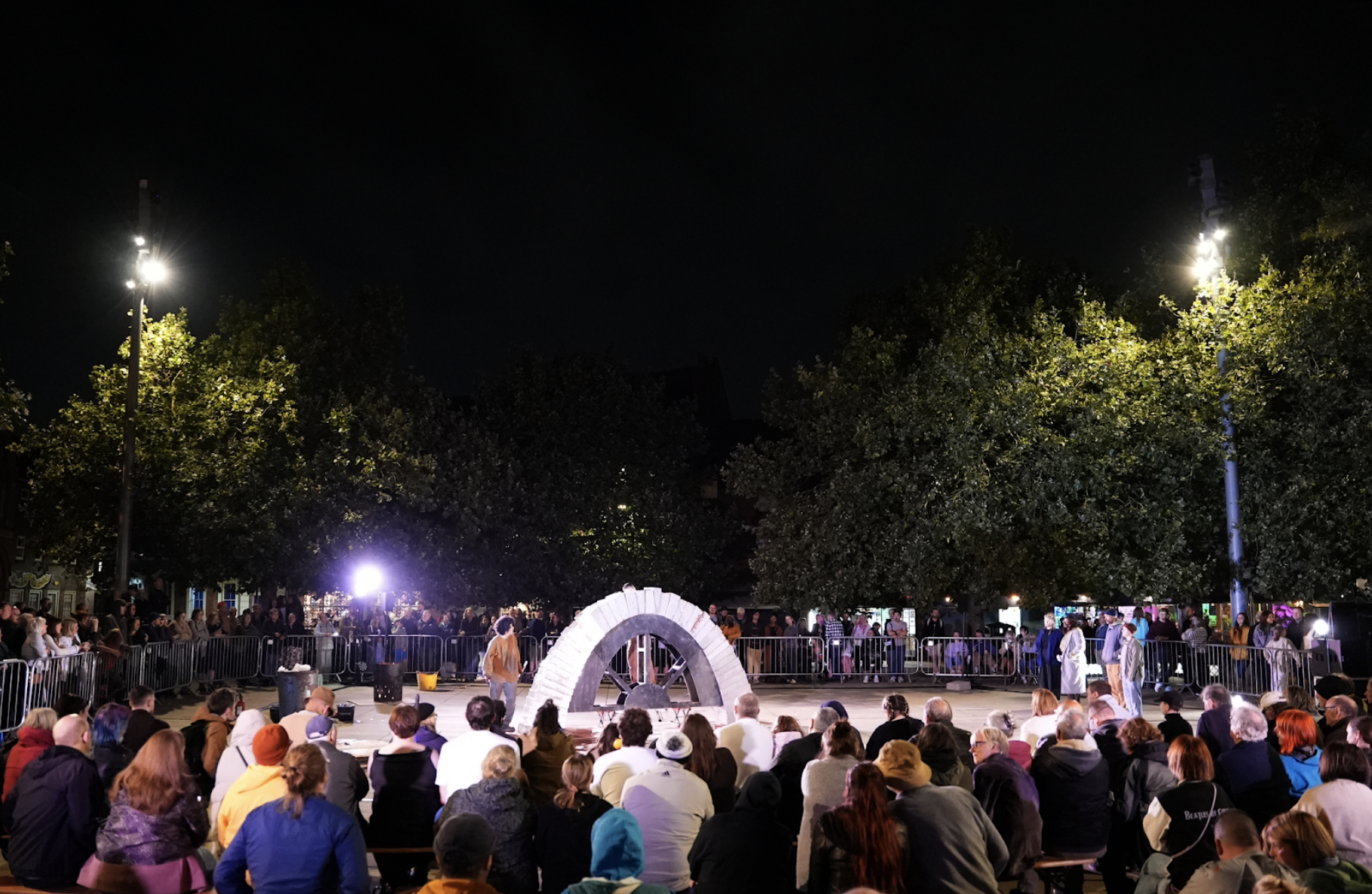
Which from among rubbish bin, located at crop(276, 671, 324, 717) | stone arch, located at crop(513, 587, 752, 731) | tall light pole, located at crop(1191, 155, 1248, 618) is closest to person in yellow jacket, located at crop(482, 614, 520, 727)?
stone arch, located at crop(513, 587, 752, 731)

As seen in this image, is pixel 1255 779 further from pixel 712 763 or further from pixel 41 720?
pixel 41 720

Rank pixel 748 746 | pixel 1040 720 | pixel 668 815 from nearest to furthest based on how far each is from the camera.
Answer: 1. pixel 668 815
2. pixel 748 746
3. pixel 1040 720

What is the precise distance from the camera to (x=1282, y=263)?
2425cm

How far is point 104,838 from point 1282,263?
2423 centimetres

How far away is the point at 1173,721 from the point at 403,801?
233 inches

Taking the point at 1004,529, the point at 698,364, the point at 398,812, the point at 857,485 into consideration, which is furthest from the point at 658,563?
the point at 398,812

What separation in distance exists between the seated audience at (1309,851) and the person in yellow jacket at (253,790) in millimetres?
4847

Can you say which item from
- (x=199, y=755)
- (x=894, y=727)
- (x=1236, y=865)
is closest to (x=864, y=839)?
(x=1236, y=865)

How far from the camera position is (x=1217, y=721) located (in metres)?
9.48

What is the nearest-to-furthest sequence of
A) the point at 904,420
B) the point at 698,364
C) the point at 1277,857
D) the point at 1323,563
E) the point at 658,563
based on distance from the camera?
the point at 1277,857 → the point at 1323,563 → the point at 904,420 → the point at 658,563 → the point at 698,364

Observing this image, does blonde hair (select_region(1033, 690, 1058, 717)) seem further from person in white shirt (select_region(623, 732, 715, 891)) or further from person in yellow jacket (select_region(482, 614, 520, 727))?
person in yellow jacket (select_region(482, 614, 520, 727))

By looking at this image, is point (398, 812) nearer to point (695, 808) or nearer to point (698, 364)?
point (695, 808)

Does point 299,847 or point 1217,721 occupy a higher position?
point 1217,721

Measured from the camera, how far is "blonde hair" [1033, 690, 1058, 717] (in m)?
9.82
